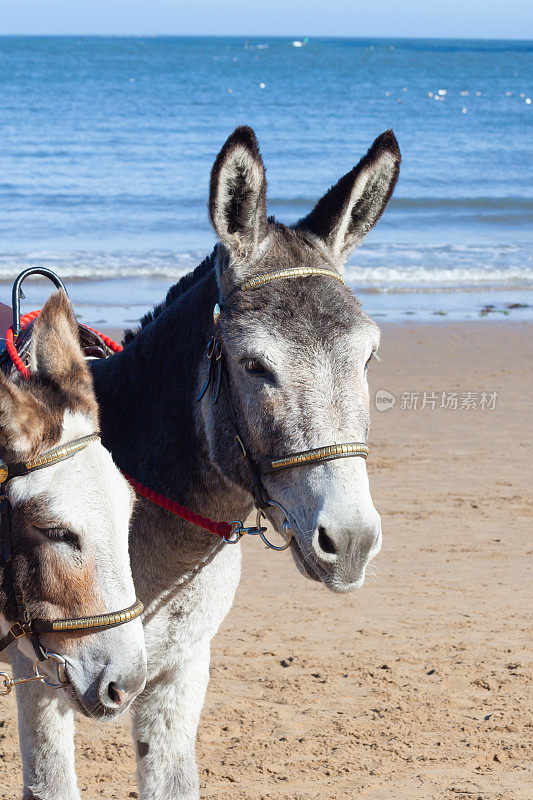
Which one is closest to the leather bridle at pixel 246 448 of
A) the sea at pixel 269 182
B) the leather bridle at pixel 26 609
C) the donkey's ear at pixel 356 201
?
the donkey's ear at pixel 356 201

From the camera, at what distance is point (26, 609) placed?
2.17 metres

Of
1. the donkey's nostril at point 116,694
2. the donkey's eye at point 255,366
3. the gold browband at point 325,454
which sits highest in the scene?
the donkey's eye at point 255,366

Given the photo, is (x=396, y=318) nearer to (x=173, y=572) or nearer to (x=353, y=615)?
(x=353, y=615)

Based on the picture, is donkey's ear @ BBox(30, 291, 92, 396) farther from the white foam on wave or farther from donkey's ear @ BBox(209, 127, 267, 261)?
the white foam on wave

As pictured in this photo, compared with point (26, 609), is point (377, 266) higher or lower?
lower

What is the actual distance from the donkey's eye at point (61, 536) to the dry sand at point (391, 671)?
7.33 feet

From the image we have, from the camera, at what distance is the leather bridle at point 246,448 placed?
2488 millimetres

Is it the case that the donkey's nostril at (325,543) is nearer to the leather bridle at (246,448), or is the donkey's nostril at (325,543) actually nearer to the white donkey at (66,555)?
the leather bridle at (246,448)

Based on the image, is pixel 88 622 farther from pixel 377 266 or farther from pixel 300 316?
pixel 377 266

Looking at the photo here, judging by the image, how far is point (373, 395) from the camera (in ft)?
31.3

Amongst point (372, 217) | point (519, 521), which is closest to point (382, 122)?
point (519, 521)

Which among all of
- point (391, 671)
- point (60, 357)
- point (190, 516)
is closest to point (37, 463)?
point (60, 357)

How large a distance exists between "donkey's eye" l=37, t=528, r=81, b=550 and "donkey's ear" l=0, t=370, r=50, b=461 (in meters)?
0.19

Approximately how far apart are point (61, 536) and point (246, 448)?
2.41 ft
